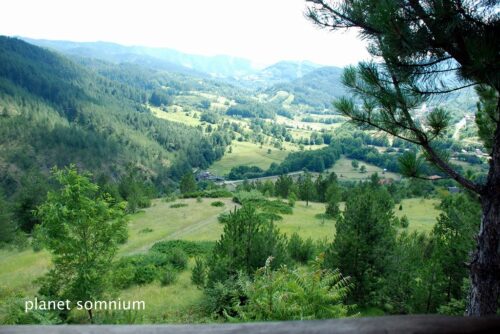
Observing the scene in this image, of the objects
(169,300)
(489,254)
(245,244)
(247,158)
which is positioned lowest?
(247,158)

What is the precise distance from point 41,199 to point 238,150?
14371cm

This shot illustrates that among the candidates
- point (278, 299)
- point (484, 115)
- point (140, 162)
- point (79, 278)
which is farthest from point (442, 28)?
point (140, 162)

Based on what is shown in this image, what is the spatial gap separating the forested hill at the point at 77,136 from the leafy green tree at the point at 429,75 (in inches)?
4219

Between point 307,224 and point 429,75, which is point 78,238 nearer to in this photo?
point 429,75

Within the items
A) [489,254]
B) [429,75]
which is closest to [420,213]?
[489,254]

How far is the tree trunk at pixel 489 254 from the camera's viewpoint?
541cm

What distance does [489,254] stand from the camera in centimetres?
543

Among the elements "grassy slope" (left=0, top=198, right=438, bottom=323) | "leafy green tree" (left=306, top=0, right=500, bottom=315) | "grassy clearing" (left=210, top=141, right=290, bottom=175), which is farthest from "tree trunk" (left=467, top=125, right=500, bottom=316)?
"grassy clearing" (left=210, top=141, right=290, bottom=175)

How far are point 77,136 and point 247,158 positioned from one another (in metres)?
69.8

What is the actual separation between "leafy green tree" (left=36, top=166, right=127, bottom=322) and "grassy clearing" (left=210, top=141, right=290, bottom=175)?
5301 inches

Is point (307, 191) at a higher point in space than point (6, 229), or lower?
higher

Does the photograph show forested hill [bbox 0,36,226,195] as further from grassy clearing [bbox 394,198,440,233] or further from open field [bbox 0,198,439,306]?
grassy clearing [bbox 394,198,440,233]

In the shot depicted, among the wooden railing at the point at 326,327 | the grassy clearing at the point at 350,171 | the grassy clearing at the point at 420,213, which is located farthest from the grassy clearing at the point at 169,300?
the grassy clearing at the point at 350,171

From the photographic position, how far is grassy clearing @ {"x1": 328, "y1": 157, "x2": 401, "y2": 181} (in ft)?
408
